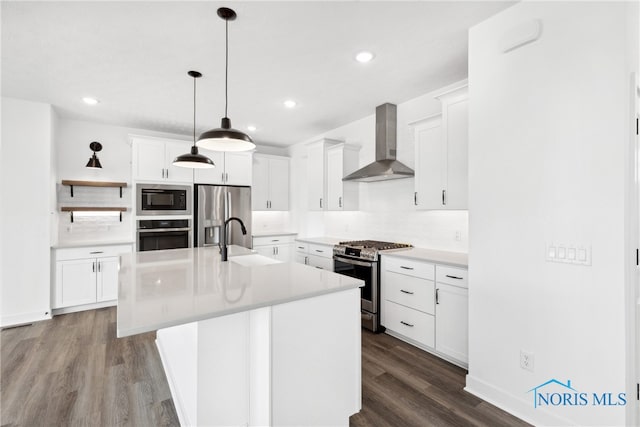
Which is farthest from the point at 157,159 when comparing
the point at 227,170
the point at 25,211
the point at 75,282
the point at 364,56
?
the point at 364,56

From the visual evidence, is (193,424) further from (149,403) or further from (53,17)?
(53,17)

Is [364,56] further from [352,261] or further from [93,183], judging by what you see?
[93,183]

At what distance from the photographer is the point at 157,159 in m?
4.43

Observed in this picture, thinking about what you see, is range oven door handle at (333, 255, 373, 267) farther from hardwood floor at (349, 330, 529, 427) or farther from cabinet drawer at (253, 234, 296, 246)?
cabinet drawer at (253, 234, 296, 246)

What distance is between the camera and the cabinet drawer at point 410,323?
280 cm

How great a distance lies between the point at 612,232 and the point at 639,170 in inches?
29.8

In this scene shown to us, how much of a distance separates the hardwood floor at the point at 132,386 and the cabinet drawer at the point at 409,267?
0.74 m

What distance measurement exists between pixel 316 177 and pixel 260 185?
4.35 ft

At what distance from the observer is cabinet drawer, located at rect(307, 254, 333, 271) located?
400cm

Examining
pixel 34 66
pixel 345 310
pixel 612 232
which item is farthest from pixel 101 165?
pixel 612 232

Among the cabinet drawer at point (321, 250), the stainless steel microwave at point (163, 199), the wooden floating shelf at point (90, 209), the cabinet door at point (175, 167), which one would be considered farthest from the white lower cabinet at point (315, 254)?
the wooden floating shelf at point (90, 209)

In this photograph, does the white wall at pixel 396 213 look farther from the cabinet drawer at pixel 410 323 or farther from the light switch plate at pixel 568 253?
the light switch plate at pixel 568 253

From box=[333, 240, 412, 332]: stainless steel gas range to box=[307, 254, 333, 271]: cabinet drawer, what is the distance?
1.12 ft

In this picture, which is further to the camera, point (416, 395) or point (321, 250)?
point (321, 250)
